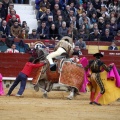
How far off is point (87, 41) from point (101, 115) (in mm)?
8861

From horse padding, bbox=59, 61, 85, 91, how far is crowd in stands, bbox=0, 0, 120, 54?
4423mm

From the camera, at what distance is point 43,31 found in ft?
76.6

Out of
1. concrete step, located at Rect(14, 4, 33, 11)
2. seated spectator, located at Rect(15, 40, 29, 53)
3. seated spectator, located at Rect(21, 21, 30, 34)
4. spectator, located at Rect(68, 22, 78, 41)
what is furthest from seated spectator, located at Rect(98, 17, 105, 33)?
seated spectator, located at Rect(15, 40, 29, 53)

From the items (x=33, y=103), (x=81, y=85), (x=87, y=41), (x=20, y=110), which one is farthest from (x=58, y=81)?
(x=87, y=41)

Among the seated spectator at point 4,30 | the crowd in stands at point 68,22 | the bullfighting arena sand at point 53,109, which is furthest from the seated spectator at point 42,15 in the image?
the bullfighting arena sand at point 53,109

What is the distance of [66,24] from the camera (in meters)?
23.9

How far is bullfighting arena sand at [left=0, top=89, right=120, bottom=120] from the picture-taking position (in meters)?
14.4

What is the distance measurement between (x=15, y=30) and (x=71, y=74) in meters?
4.66

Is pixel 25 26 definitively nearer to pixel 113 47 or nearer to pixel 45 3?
pixel 45 3

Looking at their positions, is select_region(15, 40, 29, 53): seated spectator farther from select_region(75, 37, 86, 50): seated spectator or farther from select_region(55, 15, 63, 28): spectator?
select_region(75, 37, 86, 50): seated spectator

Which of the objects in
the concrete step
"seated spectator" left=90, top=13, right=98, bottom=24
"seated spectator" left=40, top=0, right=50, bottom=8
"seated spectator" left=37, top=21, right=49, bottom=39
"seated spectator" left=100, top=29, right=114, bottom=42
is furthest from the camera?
the concrete step

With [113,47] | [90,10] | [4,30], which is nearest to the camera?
[4,30]

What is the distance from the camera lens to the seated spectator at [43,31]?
23.2 m

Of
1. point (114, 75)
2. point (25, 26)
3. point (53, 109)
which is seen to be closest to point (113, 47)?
→ point (25, 26)
